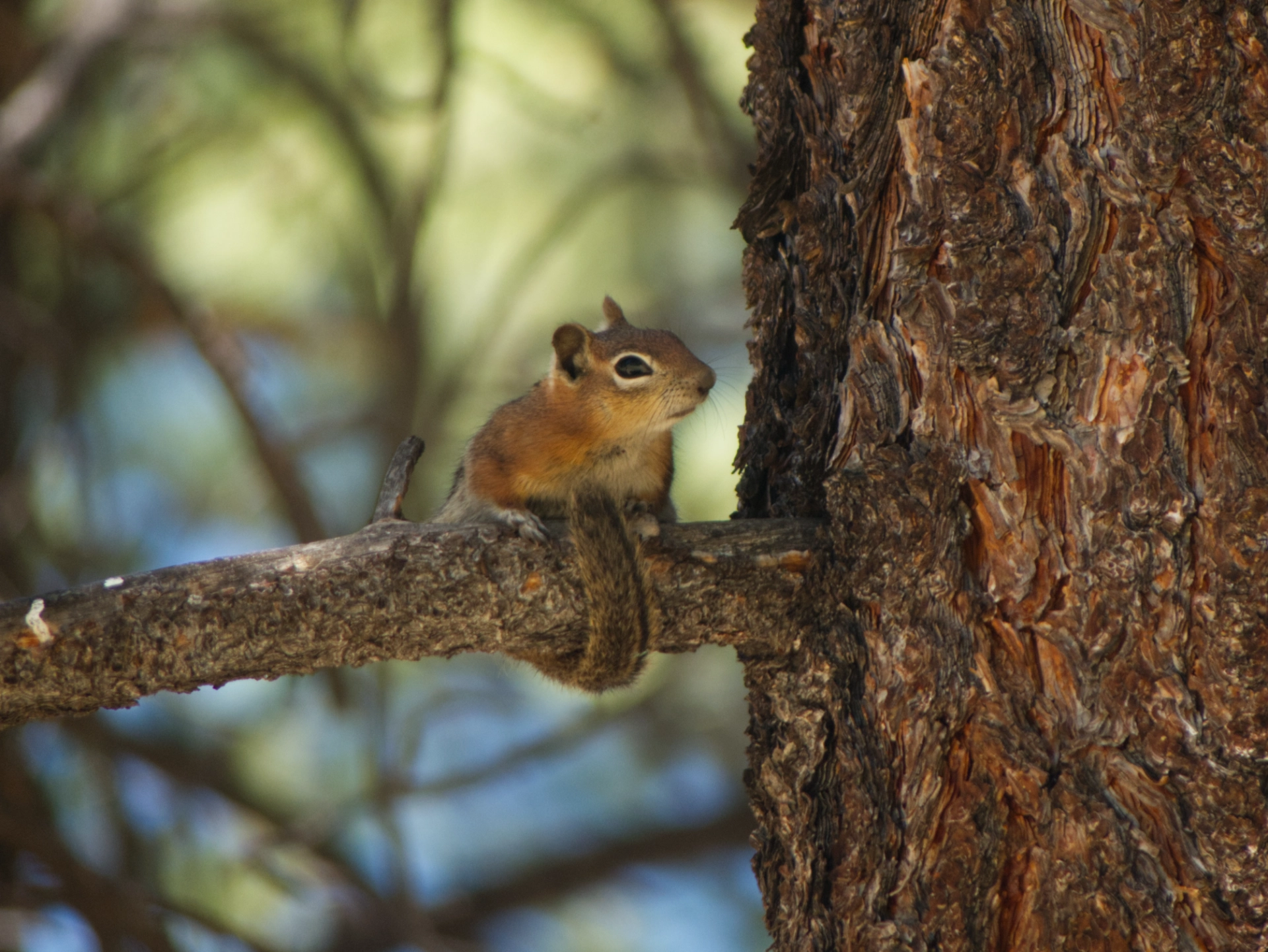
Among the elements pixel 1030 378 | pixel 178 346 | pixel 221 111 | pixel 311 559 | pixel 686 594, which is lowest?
pixel 686 594

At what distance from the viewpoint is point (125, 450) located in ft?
15.3

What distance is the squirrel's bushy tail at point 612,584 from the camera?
1655 millimetres

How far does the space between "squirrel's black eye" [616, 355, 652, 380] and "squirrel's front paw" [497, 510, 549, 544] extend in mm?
371

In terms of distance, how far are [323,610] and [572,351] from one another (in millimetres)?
1196

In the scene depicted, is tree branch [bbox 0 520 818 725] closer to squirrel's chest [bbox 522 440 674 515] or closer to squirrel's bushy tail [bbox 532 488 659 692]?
squirrel's bushy tail [bbox 532 488 659 692]

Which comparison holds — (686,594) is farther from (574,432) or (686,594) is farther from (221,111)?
(221,111)

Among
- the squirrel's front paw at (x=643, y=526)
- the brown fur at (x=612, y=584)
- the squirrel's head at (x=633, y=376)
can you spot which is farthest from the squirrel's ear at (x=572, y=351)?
the brown fur at (x=612, y=584)

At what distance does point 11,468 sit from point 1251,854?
437 centimetres

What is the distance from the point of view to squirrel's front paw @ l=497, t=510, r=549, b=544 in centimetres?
184

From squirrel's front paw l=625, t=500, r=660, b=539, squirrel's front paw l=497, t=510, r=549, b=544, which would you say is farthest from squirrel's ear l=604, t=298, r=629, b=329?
squirrel's front paw l=625, t=500, r=660, b=539

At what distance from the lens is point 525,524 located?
6.71ft

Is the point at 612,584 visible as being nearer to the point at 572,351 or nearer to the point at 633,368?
the point at 633,368

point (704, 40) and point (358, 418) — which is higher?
point (704, 40)

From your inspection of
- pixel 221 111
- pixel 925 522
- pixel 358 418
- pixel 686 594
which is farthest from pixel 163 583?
pixel 221 111
